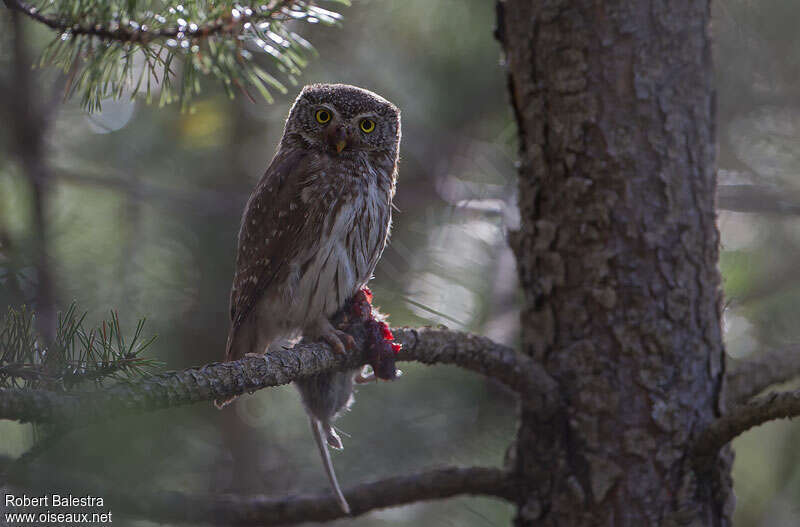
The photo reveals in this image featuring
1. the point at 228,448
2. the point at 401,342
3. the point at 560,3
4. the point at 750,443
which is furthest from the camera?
the point at 750,443

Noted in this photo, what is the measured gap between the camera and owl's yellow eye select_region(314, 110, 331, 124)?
260 cm

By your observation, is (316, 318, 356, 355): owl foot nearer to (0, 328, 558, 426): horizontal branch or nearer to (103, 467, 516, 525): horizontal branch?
(0, 328, 558, 426): horizontal branch

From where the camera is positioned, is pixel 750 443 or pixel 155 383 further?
pixel 750 443

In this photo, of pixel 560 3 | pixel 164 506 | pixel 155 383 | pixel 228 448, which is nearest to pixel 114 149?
pixel 228 448

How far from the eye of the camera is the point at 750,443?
13.5 ft

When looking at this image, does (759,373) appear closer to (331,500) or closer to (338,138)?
(331,500)

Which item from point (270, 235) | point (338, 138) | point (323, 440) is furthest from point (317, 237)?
point (323, 440)

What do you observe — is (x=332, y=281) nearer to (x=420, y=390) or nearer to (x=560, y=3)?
(x=560, y=3)

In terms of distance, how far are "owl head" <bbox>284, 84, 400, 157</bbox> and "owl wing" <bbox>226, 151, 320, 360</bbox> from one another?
0.15 meters

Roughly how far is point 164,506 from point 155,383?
81 centimetres

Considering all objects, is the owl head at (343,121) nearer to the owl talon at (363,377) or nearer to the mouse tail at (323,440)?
the owl talon at (363,377)

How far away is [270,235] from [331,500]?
0.84 metres

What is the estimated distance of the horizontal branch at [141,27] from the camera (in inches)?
62.7

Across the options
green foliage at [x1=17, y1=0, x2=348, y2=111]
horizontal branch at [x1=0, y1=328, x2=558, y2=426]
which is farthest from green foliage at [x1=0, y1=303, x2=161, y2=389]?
green foliage at [x1=17, y1=0, x2=348, y2=111]
